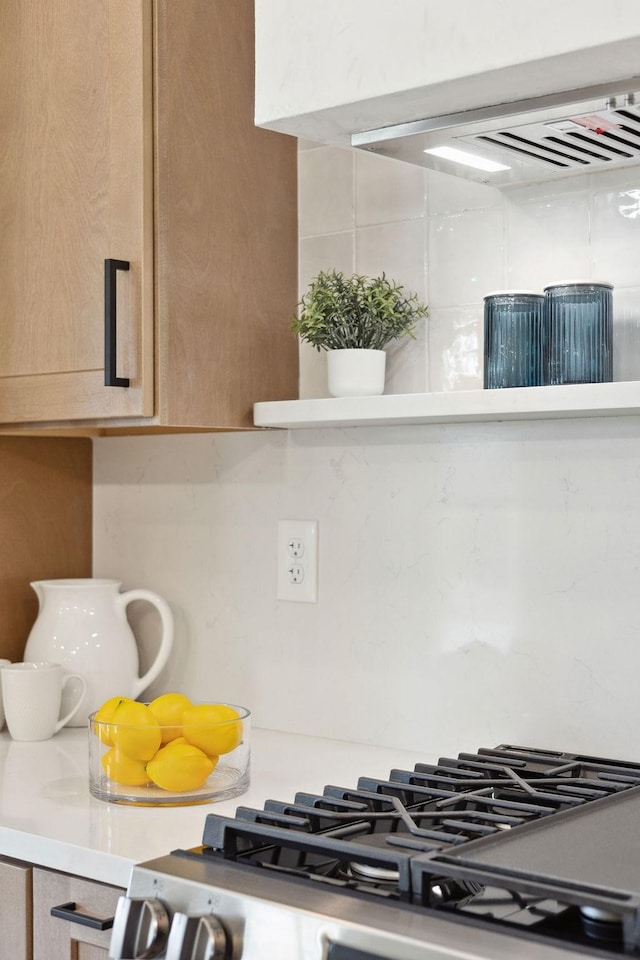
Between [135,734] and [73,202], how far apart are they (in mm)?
774

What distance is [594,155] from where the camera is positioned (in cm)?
141

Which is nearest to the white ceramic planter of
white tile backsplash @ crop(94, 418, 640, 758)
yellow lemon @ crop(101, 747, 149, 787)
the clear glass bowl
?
white tile backsplash @ crop(94, 418, 640, 758)

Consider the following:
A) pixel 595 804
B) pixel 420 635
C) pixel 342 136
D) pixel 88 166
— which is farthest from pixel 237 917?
pixel 88 166

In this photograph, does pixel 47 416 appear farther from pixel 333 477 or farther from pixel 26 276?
pixel 333 477

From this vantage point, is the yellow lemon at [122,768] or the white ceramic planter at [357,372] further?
the white ceramic planter at [357,372]

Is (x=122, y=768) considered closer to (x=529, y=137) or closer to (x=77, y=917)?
(x=77, y=917)

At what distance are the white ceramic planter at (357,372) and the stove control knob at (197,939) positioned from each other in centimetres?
85

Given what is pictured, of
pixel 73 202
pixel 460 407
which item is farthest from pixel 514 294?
pixel 73 202

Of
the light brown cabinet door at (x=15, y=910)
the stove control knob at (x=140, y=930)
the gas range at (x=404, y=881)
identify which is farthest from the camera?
the light brown cabinet door at (x=15, y=910)

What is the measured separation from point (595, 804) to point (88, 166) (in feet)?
3.63

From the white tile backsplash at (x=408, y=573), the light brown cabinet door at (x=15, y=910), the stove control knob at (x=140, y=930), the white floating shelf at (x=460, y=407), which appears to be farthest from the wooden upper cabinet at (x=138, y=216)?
the stove control knob at (x=140, y=930)

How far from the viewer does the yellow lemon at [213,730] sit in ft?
4.79

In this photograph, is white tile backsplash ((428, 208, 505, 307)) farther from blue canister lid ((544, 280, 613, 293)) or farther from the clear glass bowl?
the clear glass bowl

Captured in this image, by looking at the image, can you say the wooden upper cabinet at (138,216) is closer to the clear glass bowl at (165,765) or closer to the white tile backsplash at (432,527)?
the white tile backsplash at (432,527)
